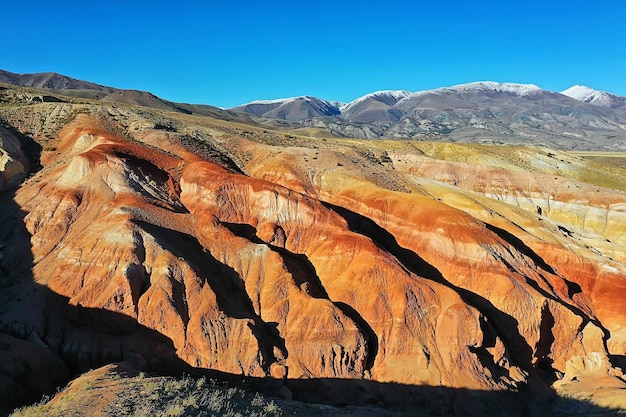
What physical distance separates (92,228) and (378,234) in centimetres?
2706

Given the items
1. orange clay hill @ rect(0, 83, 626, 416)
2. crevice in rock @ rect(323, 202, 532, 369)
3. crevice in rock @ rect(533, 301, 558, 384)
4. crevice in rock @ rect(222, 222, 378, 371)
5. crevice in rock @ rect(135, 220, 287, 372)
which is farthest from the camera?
crevice in rock @ rect(533, 301, 558, 384)

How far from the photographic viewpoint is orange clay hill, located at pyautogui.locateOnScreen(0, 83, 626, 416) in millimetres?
29484

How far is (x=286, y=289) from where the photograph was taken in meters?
34.2

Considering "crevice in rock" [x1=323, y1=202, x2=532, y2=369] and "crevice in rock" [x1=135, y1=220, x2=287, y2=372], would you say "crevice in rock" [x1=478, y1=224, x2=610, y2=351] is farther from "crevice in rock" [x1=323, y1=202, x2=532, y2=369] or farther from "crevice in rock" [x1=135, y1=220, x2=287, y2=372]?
"crevice in rock" [x1=135, y1=220, x2=287, y2=372]

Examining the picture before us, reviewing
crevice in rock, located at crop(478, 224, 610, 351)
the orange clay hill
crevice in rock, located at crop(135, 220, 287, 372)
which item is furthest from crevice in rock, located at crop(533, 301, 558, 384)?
crevice in rock, located at crop(135, 220, 287, 372)

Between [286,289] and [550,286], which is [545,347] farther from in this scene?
[286,289]

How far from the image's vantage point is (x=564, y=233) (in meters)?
58.0

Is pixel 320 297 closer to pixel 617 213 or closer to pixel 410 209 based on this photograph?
pixel 410 209

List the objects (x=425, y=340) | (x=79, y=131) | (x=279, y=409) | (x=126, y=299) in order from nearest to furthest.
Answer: (x=279, y=409)
(x=126, y=299)
(x=425, y=340)
(x=79, y=131)

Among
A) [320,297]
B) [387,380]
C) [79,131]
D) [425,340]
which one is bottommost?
[387,380]

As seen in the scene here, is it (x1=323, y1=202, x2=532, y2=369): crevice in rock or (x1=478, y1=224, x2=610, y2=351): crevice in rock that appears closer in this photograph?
(x1=323, y1=202, x2=532, y2=369): crevice in rock

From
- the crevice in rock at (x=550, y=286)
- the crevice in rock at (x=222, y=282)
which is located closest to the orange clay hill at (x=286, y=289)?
the crevice in rock at (x=222, y=282)

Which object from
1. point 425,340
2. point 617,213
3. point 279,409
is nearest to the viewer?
point 279,409

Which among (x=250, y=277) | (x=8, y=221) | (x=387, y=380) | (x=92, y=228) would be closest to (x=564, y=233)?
(x=387, y=380)
